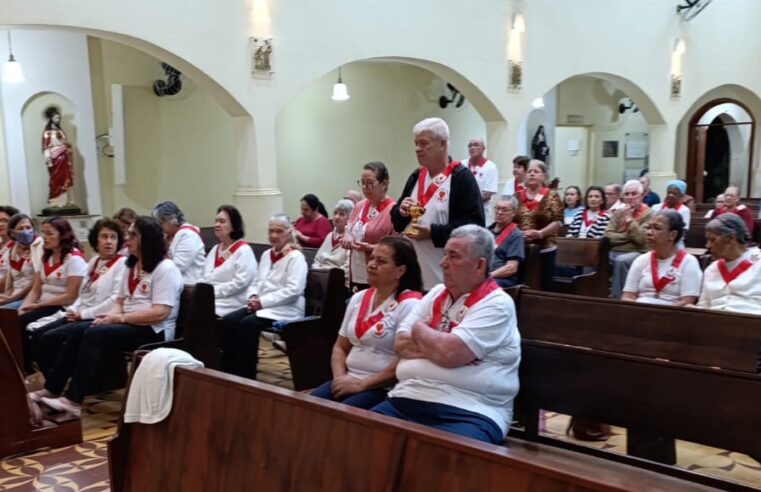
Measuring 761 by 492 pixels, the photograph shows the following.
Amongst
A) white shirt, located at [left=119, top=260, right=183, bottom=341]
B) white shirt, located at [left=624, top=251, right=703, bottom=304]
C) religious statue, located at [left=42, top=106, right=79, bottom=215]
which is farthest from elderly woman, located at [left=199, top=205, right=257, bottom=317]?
religious statue, located at [left=42, top=106, right=79, bottom=215]

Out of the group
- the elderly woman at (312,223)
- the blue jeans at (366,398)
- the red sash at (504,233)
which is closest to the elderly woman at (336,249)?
the elderly woman at (312,223)

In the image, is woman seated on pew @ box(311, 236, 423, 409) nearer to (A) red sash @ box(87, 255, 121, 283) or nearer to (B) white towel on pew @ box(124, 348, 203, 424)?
(B) white towel on pew @ box(124, 348, 203, 424)

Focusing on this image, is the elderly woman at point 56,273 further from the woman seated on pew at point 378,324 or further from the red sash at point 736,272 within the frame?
the red sash at point 736,272

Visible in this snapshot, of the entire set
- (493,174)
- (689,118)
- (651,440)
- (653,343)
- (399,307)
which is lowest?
(651,440)

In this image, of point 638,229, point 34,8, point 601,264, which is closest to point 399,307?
point 601,264

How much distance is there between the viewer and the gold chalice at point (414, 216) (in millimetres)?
3383

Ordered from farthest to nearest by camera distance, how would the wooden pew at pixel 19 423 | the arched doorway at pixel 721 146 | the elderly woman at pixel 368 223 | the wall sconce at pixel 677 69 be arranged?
1. the arched doorway at pixel 721 146
2. the wall sconce at pixel 677 69
3. the elderly woman at pixel 368 223
4. the wooden pew at pixel 19 423

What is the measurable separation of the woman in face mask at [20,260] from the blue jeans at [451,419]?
12.8 ft

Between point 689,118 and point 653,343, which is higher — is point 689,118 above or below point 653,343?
above

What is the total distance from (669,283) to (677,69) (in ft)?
30.0

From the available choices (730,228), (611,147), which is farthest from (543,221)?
(611,147)

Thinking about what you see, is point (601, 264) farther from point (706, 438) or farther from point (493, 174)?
point (706, 438)

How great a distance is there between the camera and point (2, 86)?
8281 mm

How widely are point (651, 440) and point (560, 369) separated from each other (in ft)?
1.51
